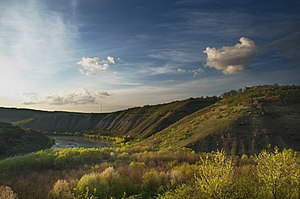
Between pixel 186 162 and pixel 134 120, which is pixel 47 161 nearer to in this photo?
pixel 186 162

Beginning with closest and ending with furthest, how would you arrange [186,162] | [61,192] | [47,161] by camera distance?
1. [61,192]
2. [186,162]
3. [47,161]

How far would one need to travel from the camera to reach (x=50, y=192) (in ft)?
35.2

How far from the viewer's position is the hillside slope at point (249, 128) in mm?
33562

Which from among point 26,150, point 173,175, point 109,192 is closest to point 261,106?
point 173,175

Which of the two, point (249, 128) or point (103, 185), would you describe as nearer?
point (103, 185)

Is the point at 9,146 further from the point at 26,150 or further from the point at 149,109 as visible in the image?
the point at 149,109

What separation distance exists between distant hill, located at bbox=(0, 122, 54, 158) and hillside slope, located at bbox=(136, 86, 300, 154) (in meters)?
27.0

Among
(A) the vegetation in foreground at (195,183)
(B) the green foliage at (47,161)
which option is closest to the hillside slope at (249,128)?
(B) the green foliage at (47,161)

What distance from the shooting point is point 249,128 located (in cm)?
3756

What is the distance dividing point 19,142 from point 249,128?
153 feet

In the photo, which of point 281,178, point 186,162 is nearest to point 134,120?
point 186,162

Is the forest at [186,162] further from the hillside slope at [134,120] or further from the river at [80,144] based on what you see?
the river at [80,144]

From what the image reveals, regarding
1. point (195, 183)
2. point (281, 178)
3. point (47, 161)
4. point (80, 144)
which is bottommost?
point (80, 144)

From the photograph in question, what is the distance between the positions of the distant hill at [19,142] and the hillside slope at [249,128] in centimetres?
2696
